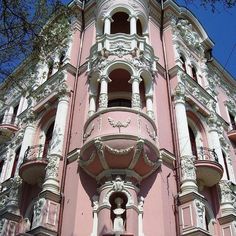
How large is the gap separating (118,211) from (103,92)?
4469 mm

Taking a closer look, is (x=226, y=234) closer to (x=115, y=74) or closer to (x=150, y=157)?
(x=150, y=157)

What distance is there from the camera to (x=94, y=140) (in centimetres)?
1276

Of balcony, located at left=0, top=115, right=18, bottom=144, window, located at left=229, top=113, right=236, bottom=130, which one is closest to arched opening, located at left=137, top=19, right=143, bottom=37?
balcony, located at left=0, top=115, right=18, bottom=144

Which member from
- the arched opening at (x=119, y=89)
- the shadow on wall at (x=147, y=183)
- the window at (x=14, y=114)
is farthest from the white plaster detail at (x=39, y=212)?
the window at (x=14, y=114)

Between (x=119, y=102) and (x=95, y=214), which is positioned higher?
(x=119, y=102)

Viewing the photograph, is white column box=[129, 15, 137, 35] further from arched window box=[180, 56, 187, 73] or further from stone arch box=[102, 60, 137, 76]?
arched window box=[180, 56, 187, 73]

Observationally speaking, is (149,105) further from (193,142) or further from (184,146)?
(193,142)

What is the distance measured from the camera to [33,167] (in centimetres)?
1469

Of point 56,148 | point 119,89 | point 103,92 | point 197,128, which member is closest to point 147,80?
point 119,89

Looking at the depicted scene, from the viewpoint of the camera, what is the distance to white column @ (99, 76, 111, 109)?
46.0ft

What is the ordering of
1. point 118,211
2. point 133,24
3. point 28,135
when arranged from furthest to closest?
1. point 133,24
2. point 28,135
3. point 118,211

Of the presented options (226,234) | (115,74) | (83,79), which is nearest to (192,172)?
(226,234)

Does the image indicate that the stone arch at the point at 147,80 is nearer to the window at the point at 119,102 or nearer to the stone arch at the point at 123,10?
the window at the point at 119,102

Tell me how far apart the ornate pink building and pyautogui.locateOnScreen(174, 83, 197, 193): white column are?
4 centimetres
